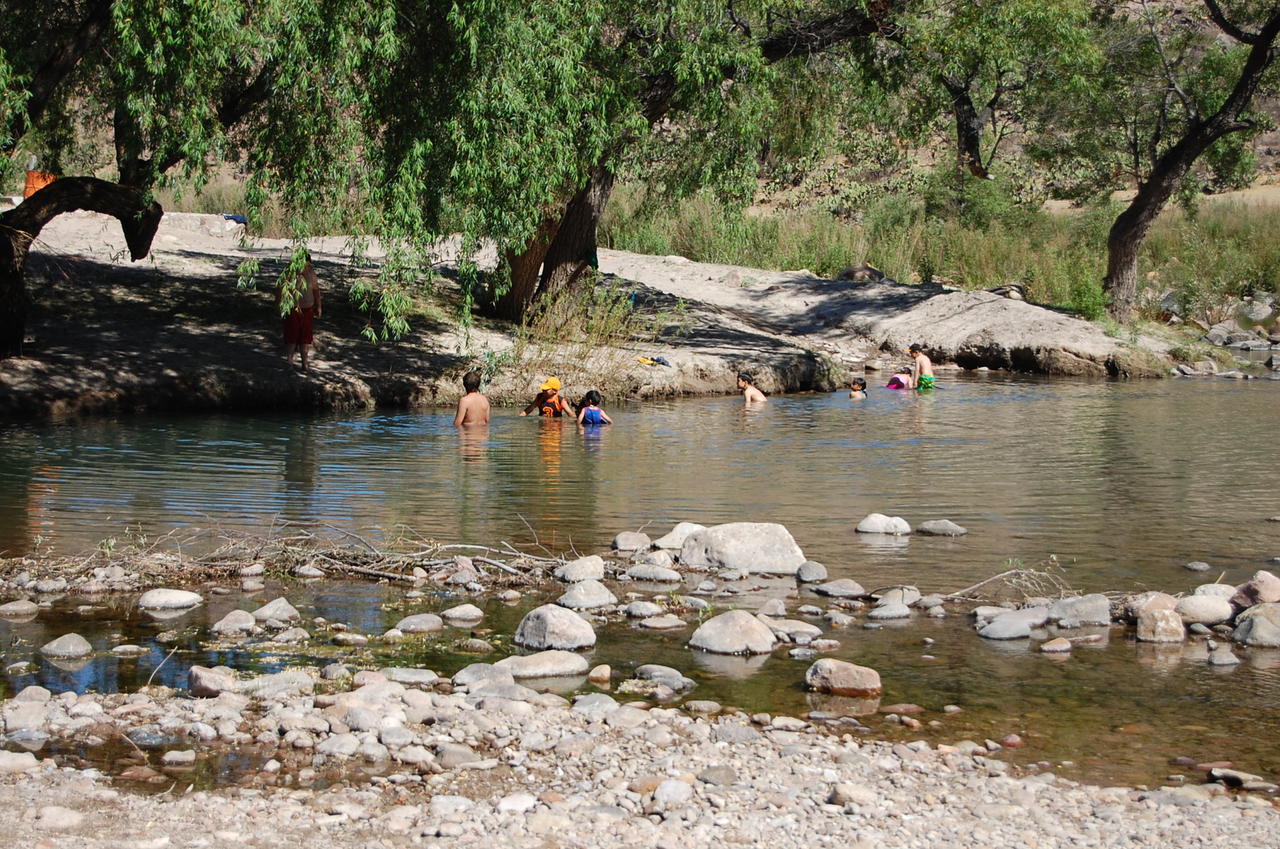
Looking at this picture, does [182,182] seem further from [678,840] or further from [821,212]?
[821,212]

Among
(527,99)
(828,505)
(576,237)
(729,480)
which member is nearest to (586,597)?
(828,505)

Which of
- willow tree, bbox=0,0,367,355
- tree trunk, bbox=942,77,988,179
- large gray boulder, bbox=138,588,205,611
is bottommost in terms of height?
large gray boulder, bbox=138,588,205,611

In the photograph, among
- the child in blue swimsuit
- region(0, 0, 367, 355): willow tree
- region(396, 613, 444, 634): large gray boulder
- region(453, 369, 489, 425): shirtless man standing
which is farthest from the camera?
the child in blue swimsuit

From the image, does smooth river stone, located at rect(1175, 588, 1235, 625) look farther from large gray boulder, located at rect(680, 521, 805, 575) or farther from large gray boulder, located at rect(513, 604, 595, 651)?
large gray boulder, located at rect(513, 604, 595, 651)

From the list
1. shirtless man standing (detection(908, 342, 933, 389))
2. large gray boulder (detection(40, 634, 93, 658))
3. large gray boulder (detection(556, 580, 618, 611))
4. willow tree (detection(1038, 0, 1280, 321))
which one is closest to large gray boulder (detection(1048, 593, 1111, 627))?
large gray boulder (detection(556, 580, 618, 611))

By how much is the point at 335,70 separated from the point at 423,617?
24.0ft

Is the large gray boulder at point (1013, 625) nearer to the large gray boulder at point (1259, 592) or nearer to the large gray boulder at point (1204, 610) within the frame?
the large gray boulder at point (1204, 610)

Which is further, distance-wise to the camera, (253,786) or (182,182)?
(182,182)

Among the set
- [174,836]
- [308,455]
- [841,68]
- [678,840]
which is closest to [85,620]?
[174,836]

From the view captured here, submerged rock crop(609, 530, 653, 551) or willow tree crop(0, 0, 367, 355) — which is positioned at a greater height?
willow tree crop(0, 0, 367, 355)

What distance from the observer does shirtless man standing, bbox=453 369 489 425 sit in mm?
15711

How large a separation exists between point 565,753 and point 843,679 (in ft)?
4.92

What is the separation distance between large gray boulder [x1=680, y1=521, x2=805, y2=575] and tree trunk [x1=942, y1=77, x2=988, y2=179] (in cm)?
1721

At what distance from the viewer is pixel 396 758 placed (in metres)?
5.32
